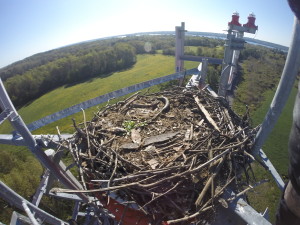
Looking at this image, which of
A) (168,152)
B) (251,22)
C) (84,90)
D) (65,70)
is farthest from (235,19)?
(65,70)

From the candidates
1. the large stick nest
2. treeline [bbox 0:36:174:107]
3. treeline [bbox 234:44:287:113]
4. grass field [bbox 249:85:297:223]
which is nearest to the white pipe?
the large stick nest

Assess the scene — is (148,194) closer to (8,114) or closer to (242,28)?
(8,114)

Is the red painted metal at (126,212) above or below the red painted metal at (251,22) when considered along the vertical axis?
below

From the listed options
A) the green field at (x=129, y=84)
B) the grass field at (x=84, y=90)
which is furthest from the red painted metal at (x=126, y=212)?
the grass field at (x=84, y=90)

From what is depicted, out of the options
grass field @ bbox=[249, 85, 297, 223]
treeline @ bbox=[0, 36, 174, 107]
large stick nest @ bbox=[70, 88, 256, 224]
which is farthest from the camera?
treeline @ bbox=[0, 36, 174, 107]

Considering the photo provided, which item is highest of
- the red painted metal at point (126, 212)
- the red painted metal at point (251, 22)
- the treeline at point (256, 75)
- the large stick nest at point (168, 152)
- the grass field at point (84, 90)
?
the red painted metal at point (251, 22)

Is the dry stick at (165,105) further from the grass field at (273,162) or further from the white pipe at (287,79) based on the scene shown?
the grass field at (273,162)

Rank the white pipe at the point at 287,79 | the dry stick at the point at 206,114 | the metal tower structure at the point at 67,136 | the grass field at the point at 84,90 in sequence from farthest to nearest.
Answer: the grass field at the point at 84,90 < the dry stick at the point at 206,114 < the metal tower structure at the point at 67,136 < the white pipe at the point at 287,79

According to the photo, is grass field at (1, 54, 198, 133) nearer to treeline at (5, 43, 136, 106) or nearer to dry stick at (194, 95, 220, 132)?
treeline at (5, 43, 136, 106)

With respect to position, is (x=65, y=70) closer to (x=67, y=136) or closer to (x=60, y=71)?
(x=60, y=71)
